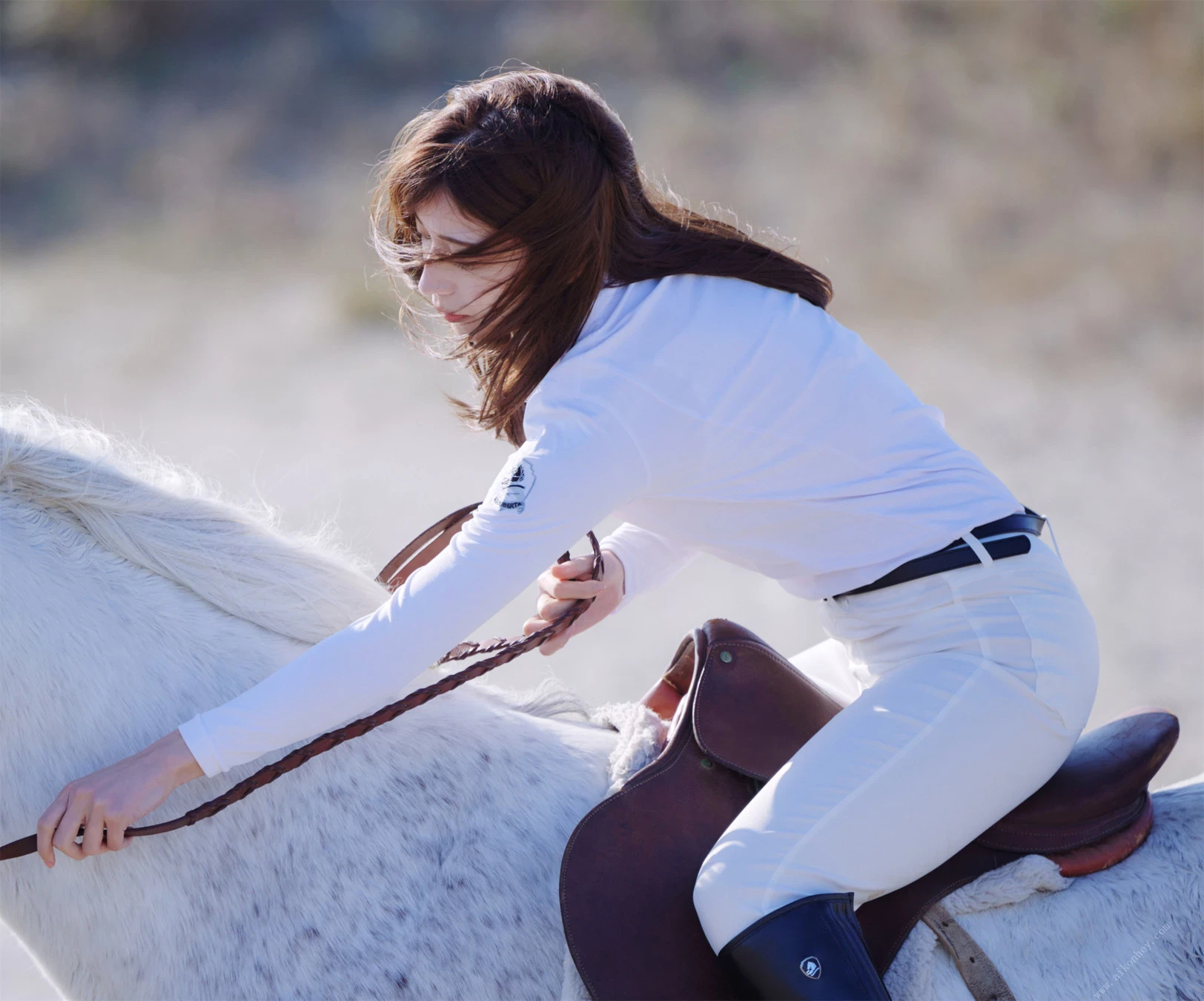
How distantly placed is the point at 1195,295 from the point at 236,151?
10641 millimetres

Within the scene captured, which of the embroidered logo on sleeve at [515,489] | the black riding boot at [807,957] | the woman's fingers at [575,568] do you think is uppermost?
the embroidered logo on sleeve at [515,489]

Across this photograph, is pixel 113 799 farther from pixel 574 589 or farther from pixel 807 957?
pixel 807 957

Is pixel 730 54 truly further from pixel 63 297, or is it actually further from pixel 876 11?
pixel 63 297

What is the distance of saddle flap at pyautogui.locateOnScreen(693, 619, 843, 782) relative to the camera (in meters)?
1.54

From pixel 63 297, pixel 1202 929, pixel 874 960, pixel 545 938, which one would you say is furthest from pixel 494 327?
pixel 63 297

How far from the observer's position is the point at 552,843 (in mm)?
1471

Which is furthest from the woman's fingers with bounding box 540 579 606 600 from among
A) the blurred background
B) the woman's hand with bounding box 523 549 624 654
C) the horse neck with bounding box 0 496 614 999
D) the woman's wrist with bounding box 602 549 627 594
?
the blurred background

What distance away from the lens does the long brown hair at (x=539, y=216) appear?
53.1 inches

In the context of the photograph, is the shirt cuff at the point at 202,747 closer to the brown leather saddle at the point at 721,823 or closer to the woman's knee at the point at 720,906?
the brown leather saddle at the point at 721,823

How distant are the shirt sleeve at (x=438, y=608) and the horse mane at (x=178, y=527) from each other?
0.26 m

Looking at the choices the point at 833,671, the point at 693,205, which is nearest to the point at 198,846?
the point at 833,671

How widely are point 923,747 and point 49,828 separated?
1.09 meters

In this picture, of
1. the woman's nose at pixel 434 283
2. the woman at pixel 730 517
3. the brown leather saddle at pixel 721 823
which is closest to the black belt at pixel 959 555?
the woman at pixel 730 517

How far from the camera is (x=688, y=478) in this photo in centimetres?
140
